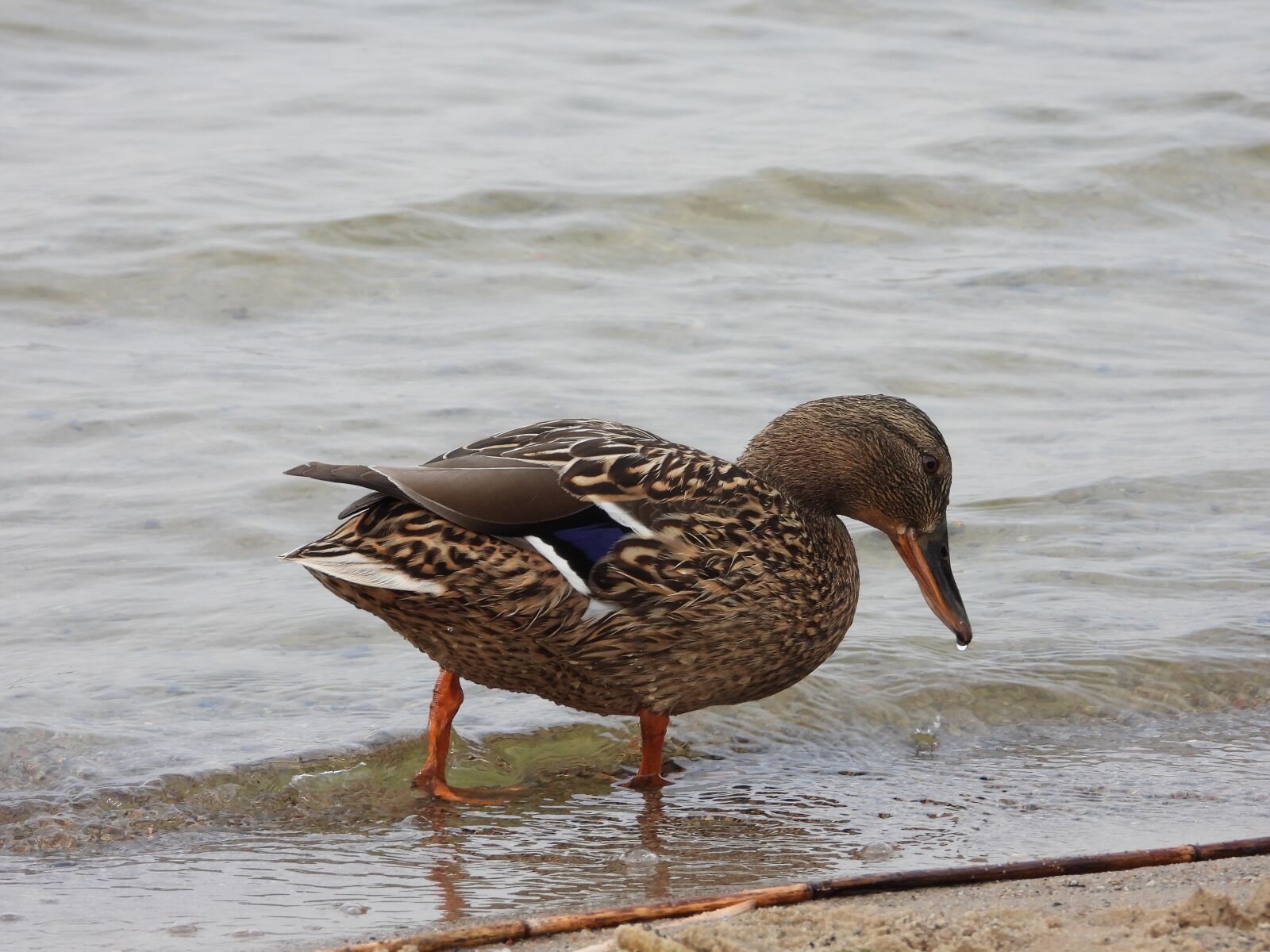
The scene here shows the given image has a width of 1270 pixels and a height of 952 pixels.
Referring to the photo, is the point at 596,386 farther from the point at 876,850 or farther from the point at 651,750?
the point at 876,850

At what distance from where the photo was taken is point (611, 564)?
15.2 feet

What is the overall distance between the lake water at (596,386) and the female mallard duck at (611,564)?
392 millimetres

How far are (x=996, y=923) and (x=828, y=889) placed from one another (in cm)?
40

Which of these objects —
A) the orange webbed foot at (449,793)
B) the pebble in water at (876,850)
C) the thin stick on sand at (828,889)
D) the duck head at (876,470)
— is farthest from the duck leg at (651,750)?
the thin stick on sand at (828,889)

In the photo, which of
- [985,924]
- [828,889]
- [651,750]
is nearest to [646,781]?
[651,750]

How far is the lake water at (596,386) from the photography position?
15.5ft

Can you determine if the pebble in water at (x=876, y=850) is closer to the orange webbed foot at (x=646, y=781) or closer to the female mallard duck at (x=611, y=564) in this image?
the female mallard duck at (x=611, y=564)

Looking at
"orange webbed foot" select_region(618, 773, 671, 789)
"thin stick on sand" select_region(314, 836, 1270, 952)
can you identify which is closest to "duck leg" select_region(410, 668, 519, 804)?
"orange webbed foot" select_region(618, 773, 671, 789)

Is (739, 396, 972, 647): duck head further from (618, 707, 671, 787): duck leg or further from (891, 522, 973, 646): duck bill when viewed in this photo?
(618, 707, 671, 787): duck leg

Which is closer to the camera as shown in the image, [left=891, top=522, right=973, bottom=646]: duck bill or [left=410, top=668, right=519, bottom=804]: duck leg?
[left=410, top=668, right=519, bottom=804]: duck leg

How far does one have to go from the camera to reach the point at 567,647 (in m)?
4.66

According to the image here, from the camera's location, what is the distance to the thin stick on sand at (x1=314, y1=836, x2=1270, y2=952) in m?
3.55

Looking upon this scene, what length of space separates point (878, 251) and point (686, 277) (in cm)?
143

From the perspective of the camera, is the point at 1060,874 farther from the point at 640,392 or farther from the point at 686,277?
the point at 686,277
